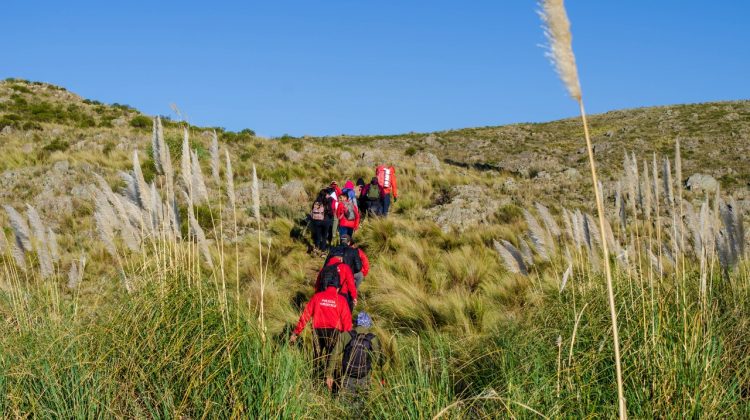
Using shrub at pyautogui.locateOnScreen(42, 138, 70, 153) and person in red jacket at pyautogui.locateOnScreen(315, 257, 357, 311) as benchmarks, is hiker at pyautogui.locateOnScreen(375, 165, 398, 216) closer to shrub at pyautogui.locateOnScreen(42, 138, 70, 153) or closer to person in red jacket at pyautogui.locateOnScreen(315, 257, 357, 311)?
person in red jacket at pyautogui.locateOnScreen(315, 257, 357, 311)

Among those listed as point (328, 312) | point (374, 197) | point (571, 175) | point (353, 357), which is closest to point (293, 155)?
point (374, 197)

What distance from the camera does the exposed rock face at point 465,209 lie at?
46.4 feet

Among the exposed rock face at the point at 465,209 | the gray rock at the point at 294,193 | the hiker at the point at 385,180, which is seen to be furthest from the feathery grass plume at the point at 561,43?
the gray rock at the point at 294,193

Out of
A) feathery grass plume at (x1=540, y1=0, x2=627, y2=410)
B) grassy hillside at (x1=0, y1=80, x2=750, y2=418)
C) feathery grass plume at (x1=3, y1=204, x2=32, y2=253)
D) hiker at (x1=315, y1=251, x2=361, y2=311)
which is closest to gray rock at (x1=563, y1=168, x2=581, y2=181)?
grassy hillside at (x1=0, y1=80, x2=750, y2=418)

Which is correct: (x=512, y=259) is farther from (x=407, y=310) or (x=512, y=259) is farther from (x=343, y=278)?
(x=407, y=310)

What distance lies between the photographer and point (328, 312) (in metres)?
5.76

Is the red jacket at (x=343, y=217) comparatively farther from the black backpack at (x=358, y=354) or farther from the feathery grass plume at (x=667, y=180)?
the feathery grass plume at (x=667, y=180)

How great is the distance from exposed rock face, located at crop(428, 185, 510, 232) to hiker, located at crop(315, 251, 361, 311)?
22.4 ft

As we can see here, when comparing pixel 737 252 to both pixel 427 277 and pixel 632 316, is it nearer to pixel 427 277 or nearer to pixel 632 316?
pixel 632 316

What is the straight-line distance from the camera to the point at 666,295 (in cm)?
452

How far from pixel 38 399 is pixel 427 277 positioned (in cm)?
691

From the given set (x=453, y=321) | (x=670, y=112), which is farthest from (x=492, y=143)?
(x=453, y=321)

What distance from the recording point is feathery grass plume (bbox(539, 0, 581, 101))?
156cm

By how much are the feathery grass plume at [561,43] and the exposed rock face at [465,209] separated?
39.3 feet
